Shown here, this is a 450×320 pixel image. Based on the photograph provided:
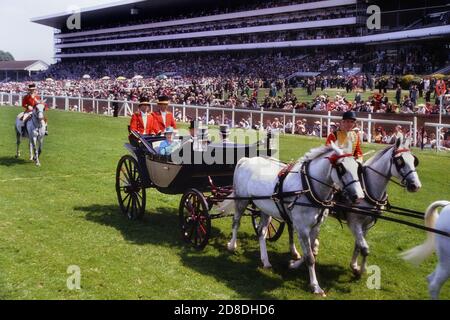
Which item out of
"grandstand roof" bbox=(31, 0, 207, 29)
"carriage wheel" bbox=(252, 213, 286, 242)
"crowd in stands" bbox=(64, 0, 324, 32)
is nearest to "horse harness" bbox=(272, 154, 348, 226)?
"carriage wheel" bbox=(252, 213, 286, 242)

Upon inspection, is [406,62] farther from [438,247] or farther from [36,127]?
[438,247]

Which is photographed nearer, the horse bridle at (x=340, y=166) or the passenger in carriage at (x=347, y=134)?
the horse bridle at (x=340, y=166)

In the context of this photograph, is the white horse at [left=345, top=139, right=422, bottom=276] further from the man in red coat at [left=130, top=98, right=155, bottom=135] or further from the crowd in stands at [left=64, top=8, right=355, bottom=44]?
the crowd in stands at [left=64, top=8, right=355, bottom=44]

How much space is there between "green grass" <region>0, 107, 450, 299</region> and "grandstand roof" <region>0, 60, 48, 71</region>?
3497 inches

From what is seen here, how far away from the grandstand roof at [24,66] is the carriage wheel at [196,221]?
93.5 metres

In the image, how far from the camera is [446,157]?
15094 mm

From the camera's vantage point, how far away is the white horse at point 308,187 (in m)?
5.43

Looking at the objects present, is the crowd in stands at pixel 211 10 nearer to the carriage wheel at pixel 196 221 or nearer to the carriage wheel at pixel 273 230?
the carriage wheel at pixel 273 230

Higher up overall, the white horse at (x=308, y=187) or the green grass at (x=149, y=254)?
the white horse at (x=308, y=187)

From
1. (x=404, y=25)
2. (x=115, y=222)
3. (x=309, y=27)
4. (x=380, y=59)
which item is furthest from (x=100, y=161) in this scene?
(x=309, y=27)

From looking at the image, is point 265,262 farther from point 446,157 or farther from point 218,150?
point 446,157

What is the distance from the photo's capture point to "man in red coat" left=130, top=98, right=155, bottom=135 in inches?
361

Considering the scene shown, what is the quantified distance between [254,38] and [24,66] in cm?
5592

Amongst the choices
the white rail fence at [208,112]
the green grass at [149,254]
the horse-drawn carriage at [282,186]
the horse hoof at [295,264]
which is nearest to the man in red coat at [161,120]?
the horse-drawn carriage at [282,186]
